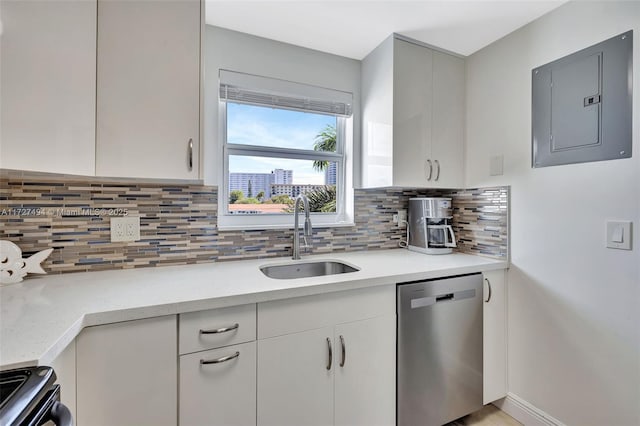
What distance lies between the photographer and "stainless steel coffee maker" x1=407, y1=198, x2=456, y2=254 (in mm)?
1980

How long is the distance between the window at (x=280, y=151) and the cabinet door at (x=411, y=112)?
1.32 feet

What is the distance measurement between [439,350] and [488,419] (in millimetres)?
653

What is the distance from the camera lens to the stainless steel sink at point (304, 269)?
171cm

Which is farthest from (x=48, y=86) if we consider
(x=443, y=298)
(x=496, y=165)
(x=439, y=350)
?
(x=496, y=165)

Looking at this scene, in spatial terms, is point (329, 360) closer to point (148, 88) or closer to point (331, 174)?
point (331, 174)

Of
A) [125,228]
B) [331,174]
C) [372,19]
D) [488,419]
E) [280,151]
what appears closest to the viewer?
[125,228]

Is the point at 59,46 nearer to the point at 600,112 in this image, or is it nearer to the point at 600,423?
the point at 600,112

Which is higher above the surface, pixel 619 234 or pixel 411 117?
pixel 411 117

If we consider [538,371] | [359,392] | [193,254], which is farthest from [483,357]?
[193,254]

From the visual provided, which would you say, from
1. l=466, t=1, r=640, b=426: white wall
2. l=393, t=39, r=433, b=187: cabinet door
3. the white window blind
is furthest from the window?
l=466, t=1, r=640, b=426: white wall

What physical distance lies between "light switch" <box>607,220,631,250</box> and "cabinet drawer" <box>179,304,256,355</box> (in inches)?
63.5

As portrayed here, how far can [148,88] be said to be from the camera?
122 centimetres

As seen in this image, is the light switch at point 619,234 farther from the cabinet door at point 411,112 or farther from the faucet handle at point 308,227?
the faucet handle at point 308,227

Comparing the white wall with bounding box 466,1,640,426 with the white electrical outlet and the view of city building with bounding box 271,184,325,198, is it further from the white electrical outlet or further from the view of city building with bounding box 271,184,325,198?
the white electrical outlet
